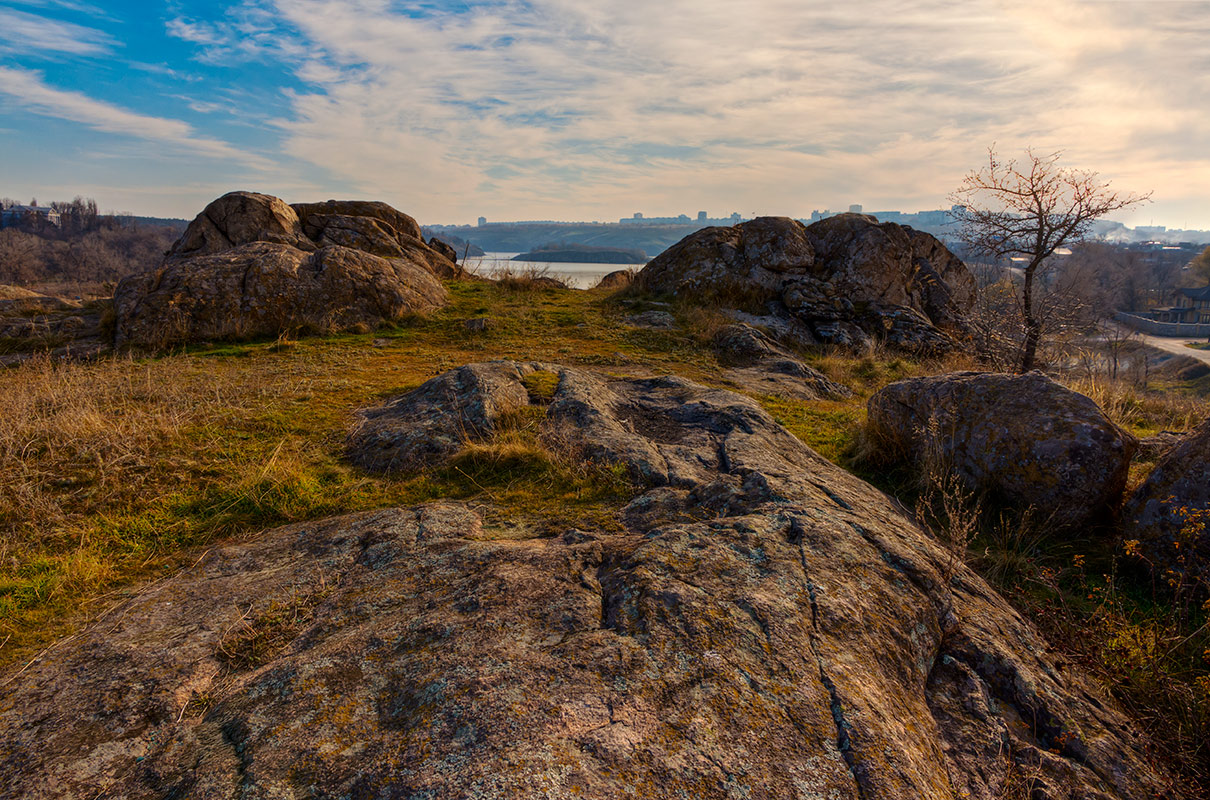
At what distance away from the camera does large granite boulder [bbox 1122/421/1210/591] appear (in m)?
4.59

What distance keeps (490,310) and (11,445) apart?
428 inches

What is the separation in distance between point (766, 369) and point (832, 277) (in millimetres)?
7442

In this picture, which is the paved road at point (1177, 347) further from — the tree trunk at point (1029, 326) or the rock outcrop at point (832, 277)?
the tree trunk at point (1029, 326)

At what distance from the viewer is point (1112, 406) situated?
9.88 m

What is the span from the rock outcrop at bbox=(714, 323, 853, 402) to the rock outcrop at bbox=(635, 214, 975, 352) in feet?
11.0

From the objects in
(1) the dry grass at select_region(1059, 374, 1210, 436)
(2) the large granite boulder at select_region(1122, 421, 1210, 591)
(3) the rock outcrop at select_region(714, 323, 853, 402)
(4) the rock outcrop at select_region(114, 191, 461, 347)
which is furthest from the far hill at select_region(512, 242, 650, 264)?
(2) the large granite boulder at select_region(1122, 421, 1210, 591)

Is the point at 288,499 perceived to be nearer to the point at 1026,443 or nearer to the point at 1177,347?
the point at 1026,443

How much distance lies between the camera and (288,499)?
4.88 metres

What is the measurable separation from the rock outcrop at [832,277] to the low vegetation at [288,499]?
817 cm

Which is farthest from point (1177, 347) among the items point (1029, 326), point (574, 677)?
point (574, 677)

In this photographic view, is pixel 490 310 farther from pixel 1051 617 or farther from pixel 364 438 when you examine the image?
pixel 1051 617

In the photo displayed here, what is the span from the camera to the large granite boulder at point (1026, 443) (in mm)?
5613

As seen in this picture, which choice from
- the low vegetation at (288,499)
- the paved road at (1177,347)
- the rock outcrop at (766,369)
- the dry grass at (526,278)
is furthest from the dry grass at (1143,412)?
the paved road at (1177,347)

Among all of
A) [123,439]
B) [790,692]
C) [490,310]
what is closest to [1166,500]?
[790,692]
